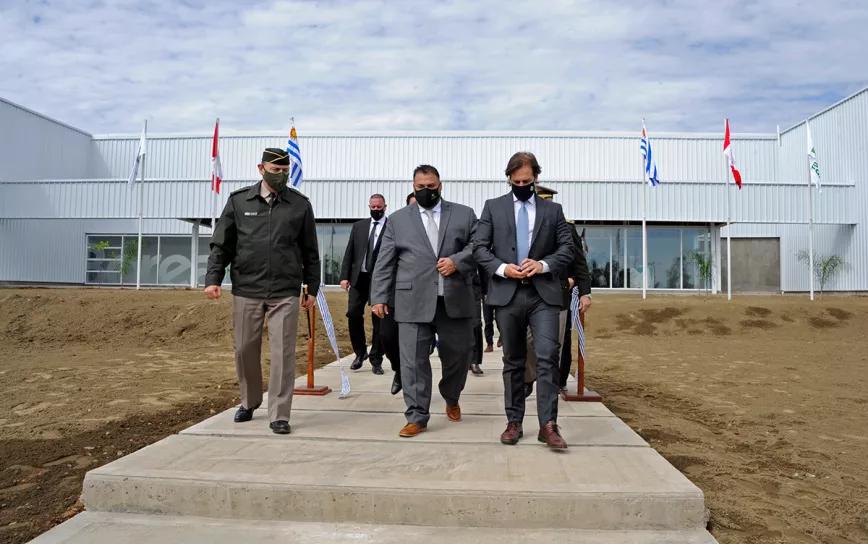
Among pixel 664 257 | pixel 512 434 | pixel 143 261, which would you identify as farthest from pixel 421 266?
pixel 143 261

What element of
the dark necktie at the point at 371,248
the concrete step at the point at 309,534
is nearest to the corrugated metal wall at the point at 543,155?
the dark necktie at the point at 371,248

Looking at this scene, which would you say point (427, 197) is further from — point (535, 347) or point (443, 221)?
point (535, 347)

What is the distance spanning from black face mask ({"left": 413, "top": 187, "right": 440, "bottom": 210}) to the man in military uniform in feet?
3.19

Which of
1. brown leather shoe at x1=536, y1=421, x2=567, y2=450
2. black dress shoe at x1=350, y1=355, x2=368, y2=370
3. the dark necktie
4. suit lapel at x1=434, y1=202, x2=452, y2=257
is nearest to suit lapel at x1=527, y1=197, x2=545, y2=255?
suit lapel at x1=434, y1=202, x2=452, y2=257

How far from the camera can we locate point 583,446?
4.25 m

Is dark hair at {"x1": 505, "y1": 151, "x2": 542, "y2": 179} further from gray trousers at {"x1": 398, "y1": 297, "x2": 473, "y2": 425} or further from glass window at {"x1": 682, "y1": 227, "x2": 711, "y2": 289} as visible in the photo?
glass window at {"x1": 682, "y1": 227, "x2": 711, "y2": 289}

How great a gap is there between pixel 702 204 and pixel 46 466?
2654 centimetres

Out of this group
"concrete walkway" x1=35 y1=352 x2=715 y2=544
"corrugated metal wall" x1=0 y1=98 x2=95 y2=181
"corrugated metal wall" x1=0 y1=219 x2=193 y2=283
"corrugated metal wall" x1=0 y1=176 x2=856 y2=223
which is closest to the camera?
"concrete walkway" x1=35 y1=352 x2=715 y2=544

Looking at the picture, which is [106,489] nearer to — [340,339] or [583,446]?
[583,446]

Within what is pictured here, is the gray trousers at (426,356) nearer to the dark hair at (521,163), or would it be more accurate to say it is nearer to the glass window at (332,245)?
the dark hair at (521,163)

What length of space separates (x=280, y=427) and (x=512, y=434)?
170 cm

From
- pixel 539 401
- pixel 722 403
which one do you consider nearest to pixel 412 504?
pixel 539 401

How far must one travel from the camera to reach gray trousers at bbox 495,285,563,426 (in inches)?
168

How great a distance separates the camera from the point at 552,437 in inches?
162
